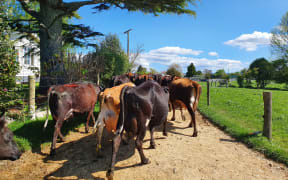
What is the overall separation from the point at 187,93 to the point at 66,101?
3.68m

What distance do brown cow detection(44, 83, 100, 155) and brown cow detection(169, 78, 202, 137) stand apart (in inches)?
110

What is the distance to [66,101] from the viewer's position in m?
4.57

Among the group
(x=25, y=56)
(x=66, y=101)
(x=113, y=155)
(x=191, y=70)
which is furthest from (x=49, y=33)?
(x=191, y=70)

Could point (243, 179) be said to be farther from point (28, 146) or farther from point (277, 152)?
point (28, 146)

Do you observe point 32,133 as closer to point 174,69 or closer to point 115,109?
point 115,109

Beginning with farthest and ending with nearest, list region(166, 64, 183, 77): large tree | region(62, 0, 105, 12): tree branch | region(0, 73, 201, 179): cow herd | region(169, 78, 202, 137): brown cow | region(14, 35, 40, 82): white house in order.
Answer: region(166, 64, 183, 77): large tree < region(62, 0, 105, 12): tree branch < region(14, 35, 40, 82): white house < region(169, 78, 202, 137): brown cow < region(0, 73, 201, 179): cow herd

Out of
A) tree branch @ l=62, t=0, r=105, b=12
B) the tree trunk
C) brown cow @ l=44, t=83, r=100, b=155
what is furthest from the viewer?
tree branch @ l=62, t=0, r=105, b=12

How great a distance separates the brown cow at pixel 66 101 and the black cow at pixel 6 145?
104cm

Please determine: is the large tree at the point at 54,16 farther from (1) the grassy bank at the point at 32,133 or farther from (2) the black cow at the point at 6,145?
(2) the black cow at the point at 6,145

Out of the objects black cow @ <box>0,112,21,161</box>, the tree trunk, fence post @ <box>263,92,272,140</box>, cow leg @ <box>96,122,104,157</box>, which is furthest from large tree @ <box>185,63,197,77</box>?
black cow @ <box>0,112,21,161</box>

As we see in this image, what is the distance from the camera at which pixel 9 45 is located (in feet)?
14.9

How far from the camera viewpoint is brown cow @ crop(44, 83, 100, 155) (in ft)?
14.4

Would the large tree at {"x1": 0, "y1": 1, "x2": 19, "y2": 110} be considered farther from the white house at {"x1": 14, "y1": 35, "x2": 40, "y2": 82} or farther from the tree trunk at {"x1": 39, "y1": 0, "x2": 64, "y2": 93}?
the tree trunk at {"x1": 39, "y1": 0, "x2": 64, "y2": 93}

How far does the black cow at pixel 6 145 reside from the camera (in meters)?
2.98
